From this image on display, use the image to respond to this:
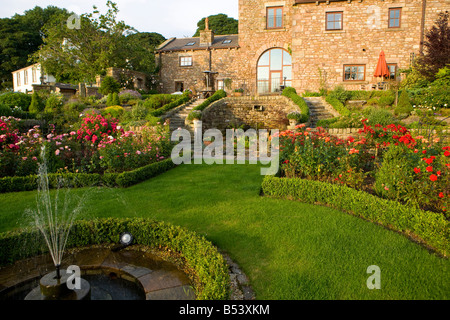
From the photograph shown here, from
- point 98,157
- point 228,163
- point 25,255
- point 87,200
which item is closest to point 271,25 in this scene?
point 228,163

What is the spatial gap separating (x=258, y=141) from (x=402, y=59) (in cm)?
1166

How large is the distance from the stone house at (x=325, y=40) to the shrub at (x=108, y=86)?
19.9 ft

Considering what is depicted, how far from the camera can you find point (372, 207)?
5043 mm

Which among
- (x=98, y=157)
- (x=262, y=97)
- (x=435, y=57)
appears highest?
(x=435, y=57)

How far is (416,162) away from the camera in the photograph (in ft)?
17.8

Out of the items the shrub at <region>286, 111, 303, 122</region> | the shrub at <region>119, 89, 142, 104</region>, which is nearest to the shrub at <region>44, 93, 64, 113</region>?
the shrub at <region>119, 89, 142, 104</region>

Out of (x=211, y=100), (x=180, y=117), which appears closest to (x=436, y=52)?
(x=211, y=100)

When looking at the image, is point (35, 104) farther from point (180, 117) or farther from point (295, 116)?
point (295, 116)

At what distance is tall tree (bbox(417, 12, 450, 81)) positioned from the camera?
48.9 ft

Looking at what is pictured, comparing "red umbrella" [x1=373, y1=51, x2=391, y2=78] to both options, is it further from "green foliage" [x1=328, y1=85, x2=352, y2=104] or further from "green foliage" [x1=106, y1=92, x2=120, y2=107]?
"green foliage" [x1=106, y1=92, x2=120, y2=107]

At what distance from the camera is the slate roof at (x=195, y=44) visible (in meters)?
23.0

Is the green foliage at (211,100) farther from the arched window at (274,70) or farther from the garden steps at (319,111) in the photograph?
the arched window at (274,70)

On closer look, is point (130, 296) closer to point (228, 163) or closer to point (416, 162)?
point (416, 162)

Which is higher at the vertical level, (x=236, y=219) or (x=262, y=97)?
(x=262, y=97)
